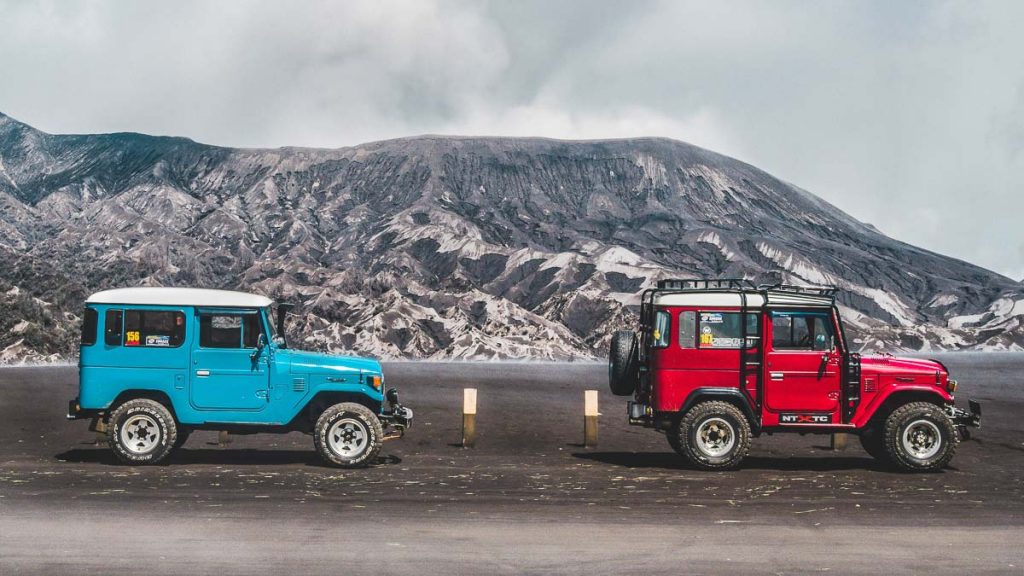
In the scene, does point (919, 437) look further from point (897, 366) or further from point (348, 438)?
point (348, 438)

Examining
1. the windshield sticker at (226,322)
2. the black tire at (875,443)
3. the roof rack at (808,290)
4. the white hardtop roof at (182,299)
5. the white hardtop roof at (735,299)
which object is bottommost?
the black tire at (875,443)

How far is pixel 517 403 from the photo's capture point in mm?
51750

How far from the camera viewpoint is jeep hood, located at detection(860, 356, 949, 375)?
62.4 feet

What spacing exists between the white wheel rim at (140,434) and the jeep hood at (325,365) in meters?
2.68

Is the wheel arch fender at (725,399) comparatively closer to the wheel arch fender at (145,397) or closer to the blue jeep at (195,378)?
the blue jeep at (195,378)

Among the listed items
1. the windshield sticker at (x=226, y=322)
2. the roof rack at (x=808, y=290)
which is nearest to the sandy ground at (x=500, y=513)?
the windshield sticker at (x=226, y=322)

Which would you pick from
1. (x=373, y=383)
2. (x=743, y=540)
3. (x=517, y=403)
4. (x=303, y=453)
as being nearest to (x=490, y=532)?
(x=743, y=540)

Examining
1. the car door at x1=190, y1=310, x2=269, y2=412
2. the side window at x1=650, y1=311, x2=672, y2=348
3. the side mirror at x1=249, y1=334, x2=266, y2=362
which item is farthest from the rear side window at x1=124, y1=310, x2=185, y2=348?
the side window at x1=650, y1=311, x2=672, y2=348

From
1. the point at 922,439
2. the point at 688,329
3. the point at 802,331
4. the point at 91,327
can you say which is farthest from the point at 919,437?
the point at 91,327

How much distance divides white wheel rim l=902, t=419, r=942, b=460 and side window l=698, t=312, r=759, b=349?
3364 millimetres

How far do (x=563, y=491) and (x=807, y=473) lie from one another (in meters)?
5.29

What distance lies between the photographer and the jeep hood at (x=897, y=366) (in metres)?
19.0

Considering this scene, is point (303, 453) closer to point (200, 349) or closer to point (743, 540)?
point (200, 349)

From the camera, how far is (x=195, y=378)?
61.7ft
